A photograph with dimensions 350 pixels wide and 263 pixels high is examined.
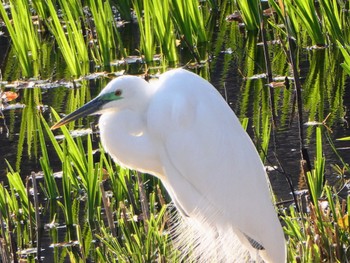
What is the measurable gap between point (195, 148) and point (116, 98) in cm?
41

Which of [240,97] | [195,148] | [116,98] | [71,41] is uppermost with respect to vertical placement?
[116,98]

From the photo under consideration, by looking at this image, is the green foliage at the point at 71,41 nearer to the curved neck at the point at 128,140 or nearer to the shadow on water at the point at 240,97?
the shadow on water at the point at 240,97

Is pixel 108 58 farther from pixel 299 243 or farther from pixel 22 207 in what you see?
pixel 299 243

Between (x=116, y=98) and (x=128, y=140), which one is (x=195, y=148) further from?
(x=116, y=98)

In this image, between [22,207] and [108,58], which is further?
[108,58]

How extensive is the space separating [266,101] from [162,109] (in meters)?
2.95

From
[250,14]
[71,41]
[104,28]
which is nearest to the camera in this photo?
[71,41]

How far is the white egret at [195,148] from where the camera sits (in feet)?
13.9

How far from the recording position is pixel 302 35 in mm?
8414

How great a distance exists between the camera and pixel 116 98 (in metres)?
4.21

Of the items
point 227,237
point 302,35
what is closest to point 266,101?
point 302,35

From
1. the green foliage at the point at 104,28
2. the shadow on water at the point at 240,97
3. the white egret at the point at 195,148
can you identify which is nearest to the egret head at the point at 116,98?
the white egret at the point at 195,148

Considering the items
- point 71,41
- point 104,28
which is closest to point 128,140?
point 71,41

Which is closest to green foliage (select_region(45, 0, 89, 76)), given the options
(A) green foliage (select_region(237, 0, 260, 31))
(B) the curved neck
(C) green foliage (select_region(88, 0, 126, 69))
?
(C) green foliage (select_region(88, 0, 126, 69))
